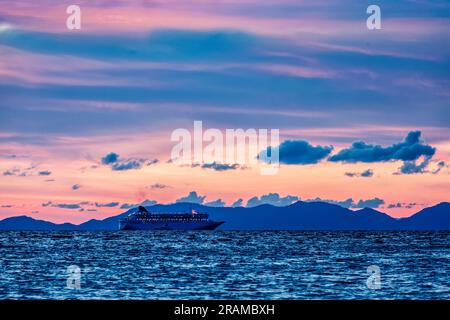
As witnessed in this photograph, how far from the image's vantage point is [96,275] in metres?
71.9

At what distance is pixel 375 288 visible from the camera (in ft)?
188

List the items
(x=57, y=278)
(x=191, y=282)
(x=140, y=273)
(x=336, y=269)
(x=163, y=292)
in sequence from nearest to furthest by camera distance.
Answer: (x=163, y=292), (x=191, y=282), (x=57, y=278), (x=140, y=273), (x=336, y=269)

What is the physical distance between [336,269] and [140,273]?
64.7 feet
